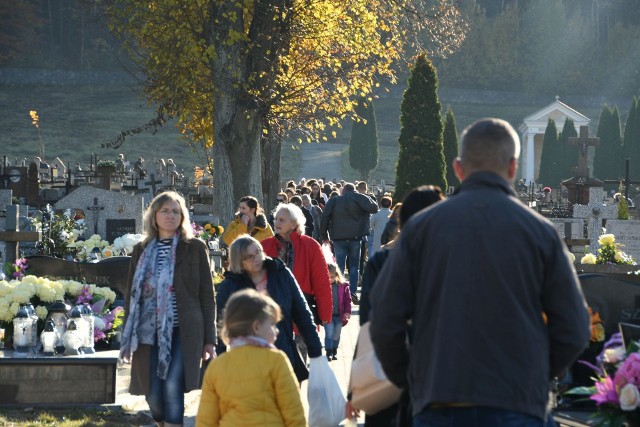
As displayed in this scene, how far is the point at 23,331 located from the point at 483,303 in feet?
20.7

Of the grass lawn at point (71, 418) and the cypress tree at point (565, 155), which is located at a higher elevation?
the cypress tree at point (565, 155)

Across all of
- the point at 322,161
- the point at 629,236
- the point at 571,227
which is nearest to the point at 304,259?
the point at 629,236

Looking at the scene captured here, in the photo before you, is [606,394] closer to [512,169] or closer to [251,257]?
[512,169]

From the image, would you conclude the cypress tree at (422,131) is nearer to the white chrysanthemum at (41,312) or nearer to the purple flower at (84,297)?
the purple flower at (84,297)

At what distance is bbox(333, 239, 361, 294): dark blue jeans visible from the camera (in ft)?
56.6

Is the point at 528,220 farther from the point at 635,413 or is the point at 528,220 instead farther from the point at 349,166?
the point at 349,166

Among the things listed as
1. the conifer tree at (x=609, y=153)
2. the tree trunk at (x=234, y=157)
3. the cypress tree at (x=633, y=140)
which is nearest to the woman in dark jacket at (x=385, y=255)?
the tree trunk at (x=234, y=157)

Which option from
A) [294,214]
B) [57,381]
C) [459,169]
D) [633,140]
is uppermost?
[633,140]

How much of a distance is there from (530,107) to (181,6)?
70.2 metres

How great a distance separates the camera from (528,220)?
385cm

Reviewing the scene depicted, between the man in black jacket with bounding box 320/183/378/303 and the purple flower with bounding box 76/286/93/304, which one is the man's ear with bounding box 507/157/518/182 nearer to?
the purple flower with bounding box 76/286/93/304

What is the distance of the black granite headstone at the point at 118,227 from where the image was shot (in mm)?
18641

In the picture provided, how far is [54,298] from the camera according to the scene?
1030cm

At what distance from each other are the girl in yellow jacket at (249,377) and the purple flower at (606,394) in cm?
136
